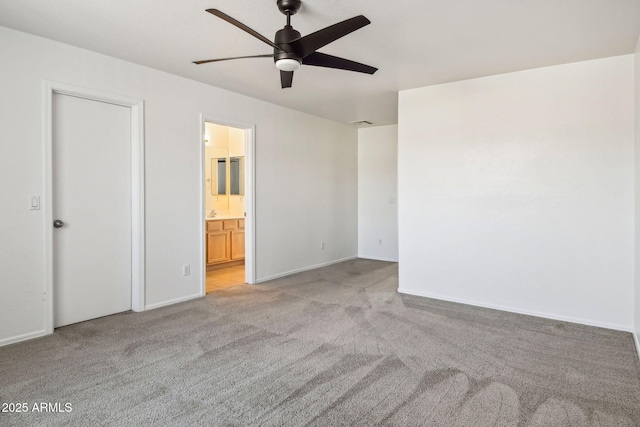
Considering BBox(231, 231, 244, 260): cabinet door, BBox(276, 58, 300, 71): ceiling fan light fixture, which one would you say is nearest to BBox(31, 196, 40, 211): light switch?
BBox(276, 58, 300, 71): ceiling fan light fixture

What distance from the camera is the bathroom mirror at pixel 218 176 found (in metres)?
6.62

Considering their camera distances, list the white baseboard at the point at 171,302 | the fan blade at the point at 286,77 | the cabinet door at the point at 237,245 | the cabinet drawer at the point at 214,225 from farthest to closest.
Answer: the cabinet door at the point at 237,245 < the cabinet drawer at the point at 214,225 < the white baseboard at the point at 171,302 < the fan blade at the point at 286,77

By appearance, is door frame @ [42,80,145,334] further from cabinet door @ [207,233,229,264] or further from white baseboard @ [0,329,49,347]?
cabinet door @ [207,233,229,264]

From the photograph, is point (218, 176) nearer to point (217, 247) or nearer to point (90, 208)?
point (217, 247)

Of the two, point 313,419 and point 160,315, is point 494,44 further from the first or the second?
point 160,315

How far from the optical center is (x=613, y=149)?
330 cm

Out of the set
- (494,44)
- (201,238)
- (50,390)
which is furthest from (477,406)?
(201,238)

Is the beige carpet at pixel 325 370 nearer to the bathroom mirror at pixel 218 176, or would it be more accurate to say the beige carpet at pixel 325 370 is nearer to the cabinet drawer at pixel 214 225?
the cabinet drawer at pixel 214 225

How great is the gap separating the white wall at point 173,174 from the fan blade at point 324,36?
213 cm

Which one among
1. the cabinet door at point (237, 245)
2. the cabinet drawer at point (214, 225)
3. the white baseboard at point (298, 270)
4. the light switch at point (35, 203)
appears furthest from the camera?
the cabinet door at point (237, 245)

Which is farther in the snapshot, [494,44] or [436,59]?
[436,59]

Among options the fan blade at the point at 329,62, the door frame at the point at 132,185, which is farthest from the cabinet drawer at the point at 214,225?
the fan blade at the point at 329,62

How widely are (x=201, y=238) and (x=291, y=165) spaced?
1.81 m

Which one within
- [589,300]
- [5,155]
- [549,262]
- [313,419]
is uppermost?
[5,155]
